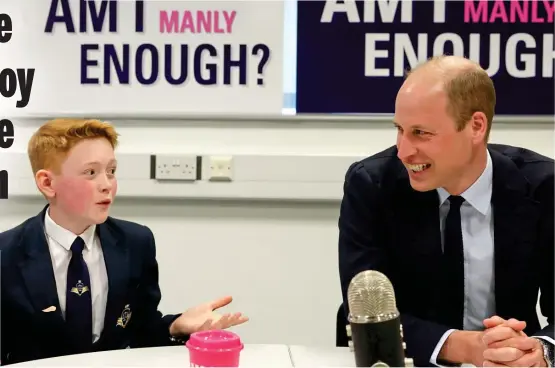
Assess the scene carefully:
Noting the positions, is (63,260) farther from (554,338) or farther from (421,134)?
(554,338)

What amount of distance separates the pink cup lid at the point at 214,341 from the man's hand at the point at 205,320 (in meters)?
0.48

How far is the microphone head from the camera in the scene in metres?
0.92

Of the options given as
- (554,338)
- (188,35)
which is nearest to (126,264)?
(554,338)

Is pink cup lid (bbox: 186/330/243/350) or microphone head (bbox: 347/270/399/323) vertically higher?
microphone head (bbox: 347/270/399/323)

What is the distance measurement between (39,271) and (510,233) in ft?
3.91

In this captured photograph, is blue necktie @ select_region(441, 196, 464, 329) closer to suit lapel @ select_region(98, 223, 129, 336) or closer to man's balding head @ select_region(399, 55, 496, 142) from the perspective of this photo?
man's balding head @ select_region(399, 55, 496, 142)

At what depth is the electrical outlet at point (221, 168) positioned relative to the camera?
3.11 m

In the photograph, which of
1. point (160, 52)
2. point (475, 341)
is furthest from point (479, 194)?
point (160, 52)

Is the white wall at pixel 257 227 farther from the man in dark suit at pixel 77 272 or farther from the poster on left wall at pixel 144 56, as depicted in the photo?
the man in dark suit at pixel 77 272

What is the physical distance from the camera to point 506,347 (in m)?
1.54

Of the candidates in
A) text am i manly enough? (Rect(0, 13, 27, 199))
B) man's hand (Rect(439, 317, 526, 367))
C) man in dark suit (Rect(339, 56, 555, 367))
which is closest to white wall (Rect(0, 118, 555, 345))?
text am i manly enough? (Rect(0, 13, 27, 199))

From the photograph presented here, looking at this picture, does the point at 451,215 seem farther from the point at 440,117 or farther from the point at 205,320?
the point at 205,320

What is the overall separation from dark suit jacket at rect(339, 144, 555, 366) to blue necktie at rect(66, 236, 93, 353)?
65cm

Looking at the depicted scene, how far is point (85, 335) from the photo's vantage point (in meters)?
1.89
